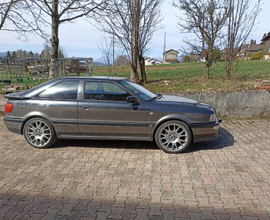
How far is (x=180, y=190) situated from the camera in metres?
3.25

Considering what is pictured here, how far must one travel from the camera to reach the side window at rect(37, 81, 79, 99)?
15.5 feet

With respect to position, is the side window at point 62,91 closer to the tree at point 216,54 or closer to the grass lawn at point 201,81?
the grass lawn at point 201,81

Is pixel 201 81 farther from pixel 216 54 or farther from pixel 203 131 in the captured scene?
pixel 203 131

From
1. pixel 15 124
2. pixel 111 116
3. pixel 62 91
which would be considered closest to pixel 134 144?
pixel 111 116

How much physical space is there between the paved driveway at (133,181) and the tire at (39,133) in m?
0.17

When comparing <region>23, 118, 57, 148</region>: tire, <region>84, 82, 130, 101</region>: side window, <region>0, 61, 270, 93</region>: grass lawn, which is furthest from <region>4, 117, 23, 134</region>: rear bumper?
<region>0, 61, 270, 93</region>: grass lawn

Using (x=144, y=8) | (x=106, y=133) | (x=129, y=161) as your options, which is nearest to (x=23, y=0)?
(x=144, y=8)

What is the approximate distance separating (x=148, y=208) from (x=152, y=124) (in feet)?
6.43

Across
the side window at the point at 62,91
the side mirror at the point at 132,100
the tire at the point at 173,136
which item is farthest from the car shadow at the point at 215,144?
the side window at the point at 62,91

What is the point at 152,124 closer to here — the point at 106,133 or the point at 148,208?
the point at 106,133

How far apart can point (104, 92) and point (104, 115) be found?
506 mm

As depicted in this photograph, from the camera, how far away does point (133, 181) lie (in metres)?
3.51

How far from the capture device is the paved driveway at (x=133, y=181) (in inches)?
109

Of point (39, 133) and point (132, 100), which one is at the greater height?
point (132, 100)
